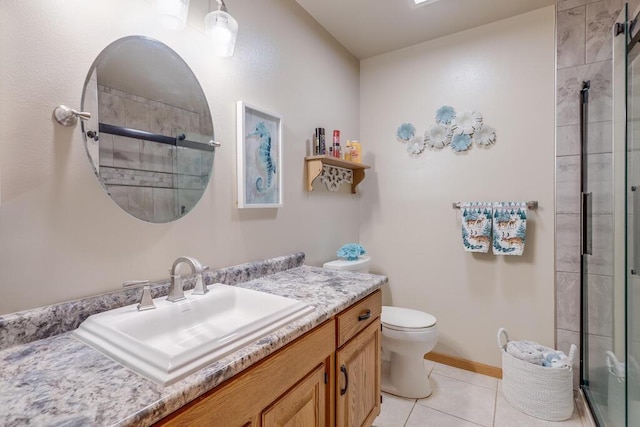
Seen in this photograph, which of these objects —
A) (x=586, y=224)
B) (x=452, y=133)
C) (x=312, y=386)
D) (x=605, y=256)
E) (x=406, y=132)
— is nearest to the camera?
(x=312, y=386)

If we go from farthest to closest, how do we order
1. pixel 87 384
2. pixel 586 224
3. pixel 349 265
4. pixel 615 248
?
pixel 349 265, pixel 586 224, pixel 615 248, pixel 87 384

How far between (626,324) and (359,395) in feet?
4.21

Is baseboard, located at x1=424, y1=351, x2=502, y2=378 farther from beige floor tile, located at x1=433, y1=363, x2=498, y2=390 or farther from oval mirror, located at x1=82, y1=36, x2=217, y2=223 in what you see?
oval mirror, located at x1=82, y1=36, x2=217, y2=223

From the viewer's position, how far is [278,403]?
85cm

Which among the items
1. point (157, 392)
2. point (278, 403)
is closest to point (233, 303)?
point (278, 403)

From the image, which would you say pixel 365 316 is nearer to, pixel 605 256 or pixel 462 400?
pixel 462 400

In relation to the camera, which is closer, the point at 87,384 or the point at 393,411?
the point at 87,384

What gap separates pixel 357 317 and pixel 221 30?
52.4 inches

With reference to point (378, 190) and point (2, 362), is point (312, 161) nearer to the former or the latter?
point (378, 190)

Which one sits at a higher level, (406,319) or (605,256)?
(605,256)

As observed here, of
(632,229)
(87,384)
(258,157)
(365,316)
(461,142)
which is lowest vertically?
(365,316)

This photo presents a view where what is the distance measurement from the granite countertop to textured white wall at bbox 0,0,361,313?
0.65 feet

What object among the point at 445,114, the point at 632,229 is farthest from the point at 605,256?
the point at 445,114

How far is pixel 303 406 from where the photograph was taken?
960mm
